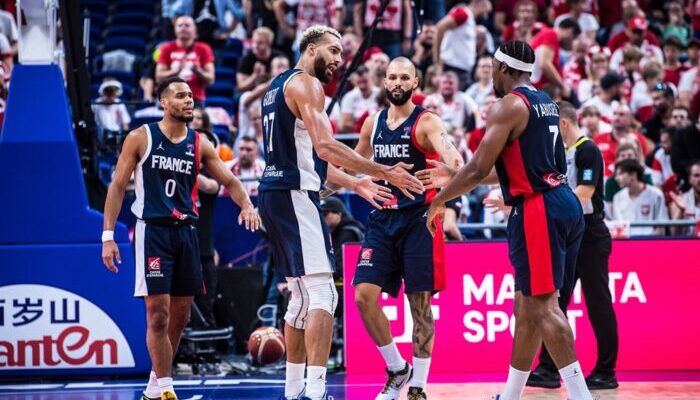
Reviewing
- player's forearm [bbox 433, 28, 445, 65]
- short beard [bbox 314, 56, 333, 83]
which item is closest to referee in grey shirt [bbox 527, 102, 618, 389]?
short beard [bbox 314, 56, 333, 83]

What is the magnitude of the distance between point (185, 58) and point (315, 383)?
335 inches

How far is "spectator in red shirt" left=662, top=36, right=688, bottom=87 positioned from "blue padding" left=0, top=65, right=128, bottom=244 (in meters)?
9.73

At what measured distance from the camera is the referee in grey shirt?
8.79 m

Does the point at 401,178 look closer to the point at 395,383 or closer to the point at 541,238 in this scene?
the point at 541,238

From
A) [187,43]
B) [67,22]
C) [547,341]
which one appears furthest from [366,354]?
[187,43]

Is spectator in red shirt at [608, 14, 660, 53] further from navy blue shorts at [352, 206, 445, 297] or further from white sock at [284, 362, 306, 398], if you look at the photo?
white sock at [284, 362, 306, 398]

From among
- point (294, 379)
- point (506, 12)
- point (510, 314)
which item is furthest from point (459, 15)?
point (294, 379)

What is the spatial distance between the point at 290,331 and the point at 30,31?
4.30m

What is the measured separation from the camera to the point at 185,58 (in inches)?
572

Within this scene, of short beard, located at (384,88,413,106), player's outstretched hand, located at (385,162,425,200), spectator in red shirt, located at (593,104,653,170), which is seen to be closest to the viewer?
player's outstretched hand, located at (385,162,425,200)

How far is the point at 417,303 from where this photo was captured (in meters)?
7.93

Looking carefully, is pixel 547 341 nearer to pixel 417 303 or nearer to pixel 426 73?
pixel 417 303

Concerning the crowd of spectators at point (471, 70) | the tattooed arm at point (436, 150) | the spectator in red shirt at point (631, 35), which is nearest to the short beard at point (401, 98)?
the tattooed arm at point (436, 150)

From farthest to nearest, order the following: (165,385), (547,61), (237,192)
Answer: (547,61)
(237,192)
(165,385)
